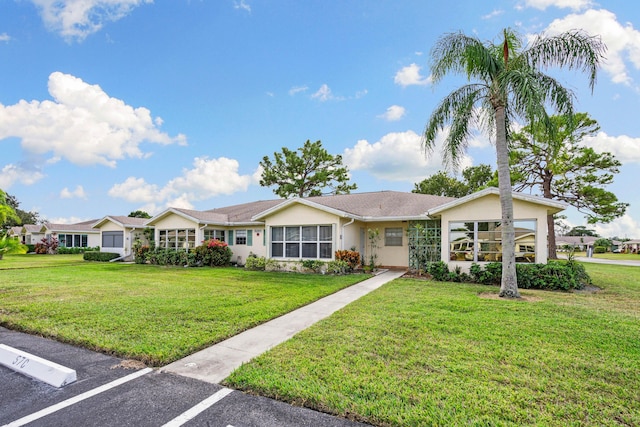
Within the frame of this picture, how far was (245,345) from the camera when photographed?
5.30 metres

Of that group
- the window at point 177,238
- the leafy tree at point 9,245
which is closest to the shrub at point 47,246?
the window at point 177,238

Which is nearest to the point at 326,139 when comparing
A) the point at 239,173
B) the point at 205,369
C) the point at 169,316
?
the point at 239,173

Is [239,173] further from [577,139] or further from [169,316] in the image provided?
[577,139]

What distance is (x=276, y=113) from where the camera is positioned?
62.6ft

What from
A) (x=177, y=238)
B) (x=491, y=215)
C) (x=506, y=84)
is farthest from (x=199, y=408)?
(x=177, y=238)

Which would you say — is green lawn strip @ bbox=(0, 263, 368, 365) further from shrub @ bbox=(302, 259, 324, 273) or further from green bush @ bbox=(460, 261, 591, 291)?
green bush @ bbox=(460, 261, 591, 291)

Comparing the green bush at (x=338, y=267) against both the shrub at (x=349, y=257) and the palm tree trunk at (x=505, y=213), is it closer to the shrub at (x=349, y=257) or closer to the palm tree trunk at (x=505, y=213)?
the shrub at (x=349, y=257)

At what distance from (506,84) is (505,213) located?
3.80 m

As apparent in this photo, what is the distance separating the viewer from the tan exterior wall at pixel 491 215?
11.9m

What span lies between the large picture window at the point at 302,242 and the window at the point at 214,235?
4.98 m

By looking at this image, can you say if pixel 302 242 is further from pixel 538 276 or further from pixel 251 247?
pixel 538 276

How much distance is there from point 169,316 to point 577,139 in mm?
31520

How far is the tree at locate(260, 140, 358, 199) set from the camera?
114ft

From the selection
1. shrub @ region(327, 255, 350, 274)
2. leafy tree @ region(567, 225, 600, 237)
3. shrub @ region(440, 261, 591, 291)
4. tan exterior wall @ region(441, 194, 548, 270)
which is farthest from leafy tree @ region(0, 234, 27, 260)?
leafy tree @ region(567, 225, 600, 237)
